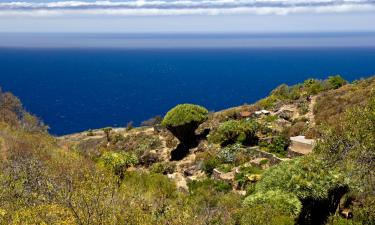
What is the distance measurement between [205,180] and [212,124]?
1519cm

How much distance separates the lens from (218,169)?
110 ft

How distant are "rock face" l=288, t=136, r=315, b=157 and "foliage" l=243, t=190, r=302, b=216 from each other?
10.1m

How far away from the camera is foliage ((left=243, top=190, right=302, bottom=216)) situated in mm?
21367

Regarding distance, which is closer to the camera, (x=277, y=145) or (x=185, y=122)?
(x=277, y=145)

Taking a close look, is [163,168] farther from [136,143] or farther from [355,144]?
[355,144]

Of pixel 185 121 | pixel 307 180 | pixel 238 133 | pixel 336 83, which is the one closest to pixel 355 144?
pixel 307 180

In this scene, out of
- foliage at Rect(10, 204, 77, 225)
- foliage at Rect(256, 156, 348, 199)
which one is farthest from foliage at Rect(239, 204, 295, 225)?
foliage at Rect(10, 204, 77, 225)

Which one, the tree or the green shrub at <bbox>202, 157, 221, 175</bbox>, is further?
the tree

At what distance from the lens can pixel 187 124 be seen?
41.4m

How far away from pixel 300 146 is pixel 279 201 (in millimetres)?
11696

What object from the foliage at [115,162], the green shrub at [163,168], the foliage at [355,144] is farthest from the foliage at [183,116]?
the foliage at [355,144]

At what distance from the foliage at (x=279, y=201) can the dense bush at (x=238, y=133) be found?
1548cm

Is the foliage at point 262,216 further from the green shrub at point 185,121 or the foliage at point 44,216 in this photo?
the green shrub at point 185,121

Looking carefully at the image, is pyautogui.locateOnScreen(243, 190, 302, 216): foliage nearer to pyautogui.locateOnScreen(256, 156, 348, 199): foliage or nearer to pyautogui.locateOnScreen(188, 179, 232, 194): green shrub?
pyautogui.locateOnScreen(256, 156, 348, 199): foliage
